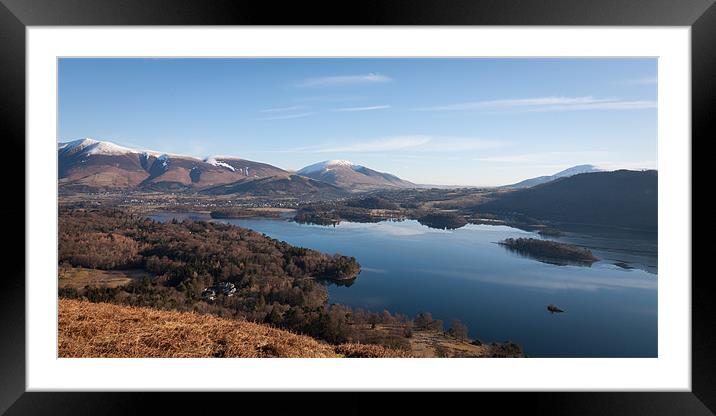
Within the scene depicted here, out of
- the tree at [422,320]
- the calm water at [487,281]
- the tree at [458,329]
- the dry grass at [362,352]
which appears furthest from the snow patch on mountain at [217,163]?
the dry grass at [362,352]

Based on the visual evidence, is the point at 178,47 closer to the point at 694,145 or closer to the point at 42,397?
the point at 42,397

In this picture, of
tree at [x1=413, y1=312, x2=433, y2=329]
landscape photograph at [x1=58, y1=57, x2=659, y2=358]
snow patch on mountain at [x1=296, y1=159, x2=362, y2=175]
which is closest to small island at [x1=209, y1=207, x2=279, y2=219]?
landscape photograph at [x1=58, y1=57, x2=659, y2=358]

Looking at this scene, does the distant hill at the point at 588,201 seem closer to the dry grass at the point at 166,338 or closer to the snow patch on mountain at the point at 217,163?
Answer: the snow patch on mountain at the point at 217,163

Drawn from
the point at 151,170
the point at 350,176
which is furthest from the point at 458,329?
the point at 151,170

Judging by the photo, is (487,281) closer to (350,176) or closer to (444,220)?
(444,220)

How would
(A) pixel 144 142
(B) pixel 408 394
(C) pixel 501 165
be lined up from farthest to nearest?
(A) pixel 144 142 → (C) pixel 501 165 → (B) pixel 408 394

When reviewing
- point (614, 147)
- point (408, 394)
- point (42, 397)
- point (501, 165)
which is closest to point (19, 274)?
point (42, 397)

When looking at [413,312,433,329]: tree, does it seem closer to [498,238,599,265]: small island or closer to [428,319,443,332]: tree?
[428,319,443,332]: tree
